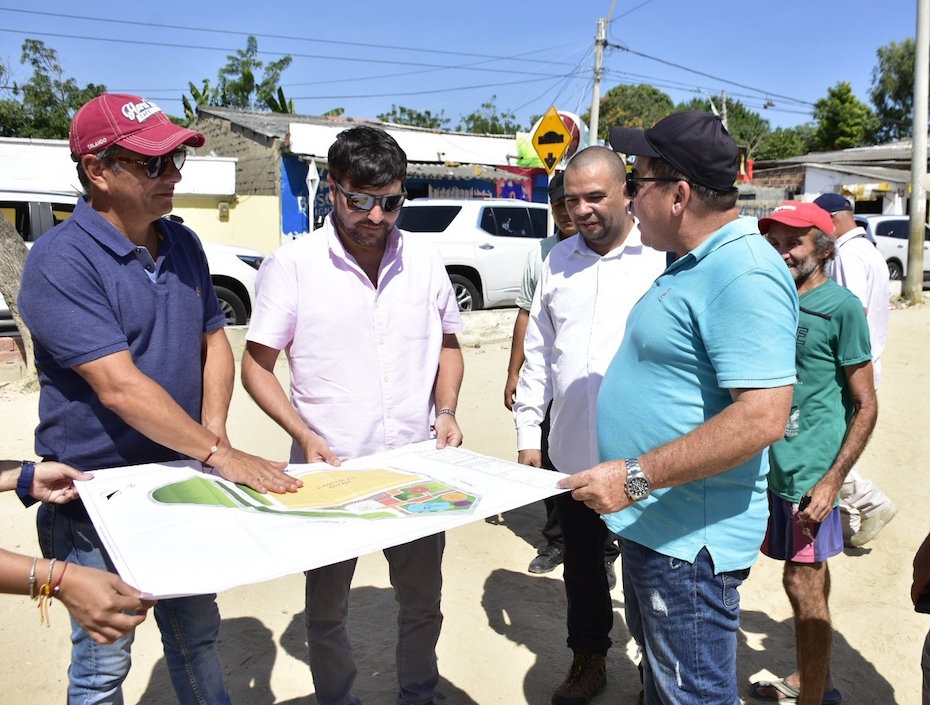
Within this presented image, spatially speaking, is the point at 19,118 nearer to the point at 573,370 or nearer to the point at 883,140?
the point at 573,370

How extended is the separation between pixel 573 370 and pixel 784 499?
0.95 meters

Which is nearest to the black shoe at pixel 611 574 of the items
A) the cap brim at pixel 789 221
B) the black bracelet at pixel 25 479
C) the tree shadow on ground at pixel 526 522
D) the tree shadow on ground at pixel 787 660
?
the tree shadow on ground at pixel 526 522

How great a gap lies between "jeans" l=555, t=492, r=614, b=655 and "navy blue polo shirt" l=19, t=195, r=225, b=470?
1589mm

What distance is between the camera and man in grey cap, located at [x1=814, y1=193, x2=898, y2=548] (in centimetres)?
436

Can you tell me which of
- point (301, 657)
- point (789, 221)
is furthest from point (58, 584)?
point (789, 221)

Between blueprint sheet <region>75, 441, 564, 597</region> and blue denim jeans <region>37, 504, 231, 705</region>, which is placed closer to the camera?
blueprint sheet <region>75, 441, 564, 597</region>

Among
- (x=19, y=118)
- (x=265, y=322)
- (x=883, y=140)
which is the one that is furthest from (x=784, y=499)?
(x=883, y=140)

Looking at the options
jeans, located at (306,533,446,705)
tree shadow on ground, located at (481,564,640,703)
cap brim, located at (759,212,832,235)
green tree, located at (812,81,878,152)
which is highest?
green tree, located at (812,81,878,152)

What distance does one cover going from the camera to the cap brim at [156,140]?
209 centimetres

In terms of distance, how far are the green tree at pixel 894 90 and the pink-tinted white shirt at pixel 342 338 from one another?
45.7 metres

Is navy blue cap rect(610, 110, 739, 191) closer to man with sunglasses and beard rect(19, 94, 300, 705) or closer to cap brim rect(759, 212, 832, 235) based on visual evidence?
cap brim rect(759, 212, 832, 235)

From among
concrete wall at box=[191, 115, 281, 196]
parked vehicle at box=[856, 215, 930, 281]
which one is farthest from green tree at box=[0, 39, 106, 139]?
parked vehicle at box=[856, 215, 930, 281]

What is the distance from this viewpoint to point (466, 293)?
12.1 m

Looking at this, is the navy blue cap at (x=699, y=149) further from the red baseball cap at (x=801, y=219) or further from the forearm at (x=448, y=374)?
the forearm at (x=448, y=374)
